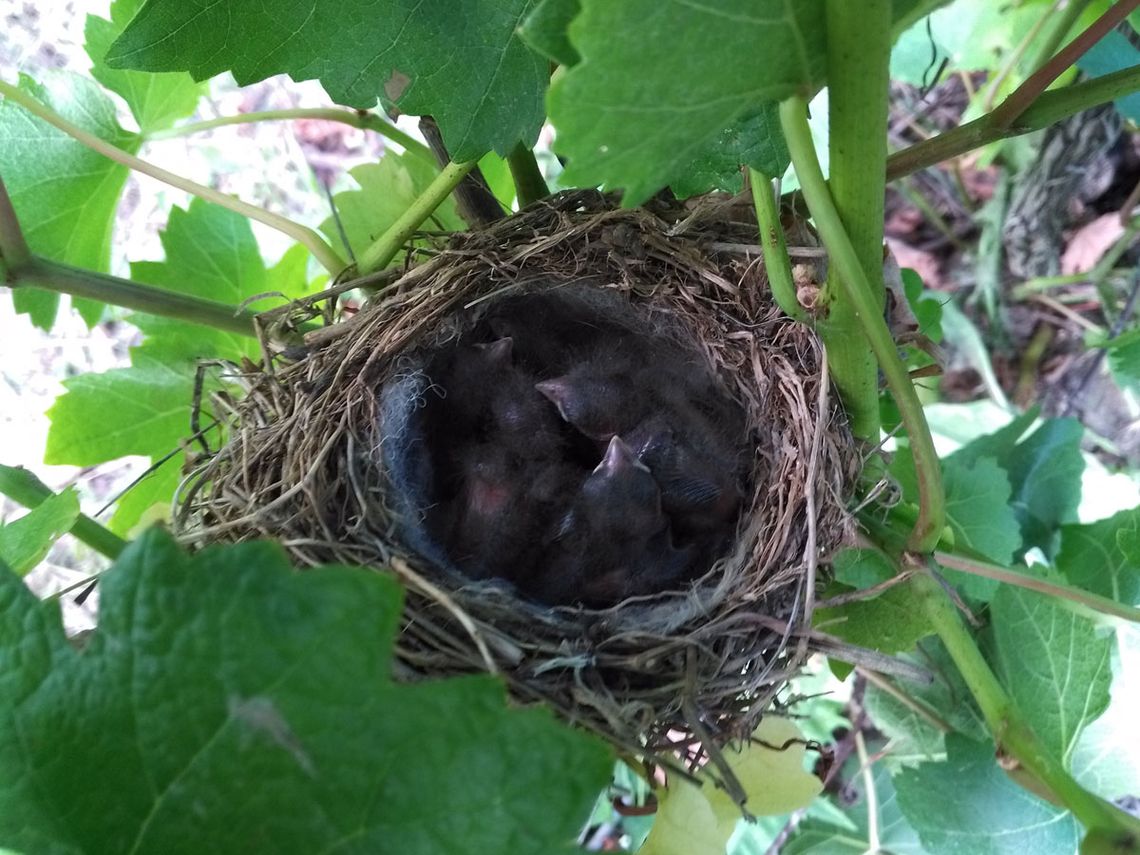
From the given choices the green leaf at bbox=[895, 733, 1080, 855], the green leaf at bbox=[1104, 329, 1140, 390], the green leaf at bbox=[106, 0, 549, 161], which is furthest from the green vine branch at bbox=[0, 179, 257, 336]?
the green leaf at bbox=[1104, 329, 1140, 390]

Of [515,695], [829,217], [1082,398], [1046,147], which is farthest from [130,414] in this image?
[1082,398]

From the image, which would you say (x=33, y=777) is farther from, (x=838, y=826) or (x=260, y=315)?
(x=838, y=826)

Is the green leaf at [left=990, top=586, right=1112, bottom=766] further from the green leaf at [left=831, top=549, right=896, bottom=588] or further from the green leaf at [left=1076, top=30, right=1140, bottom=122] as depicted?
the green leaf at [left=1076, top=30, right=1140, bottom=122]

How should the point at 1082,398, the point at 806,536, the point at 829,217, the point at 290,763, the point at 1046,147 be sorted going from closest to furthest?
the point at 290,763 → the point at 829,217 → the point at 806,536 → the point at 1046,147 → the point at 1082,398

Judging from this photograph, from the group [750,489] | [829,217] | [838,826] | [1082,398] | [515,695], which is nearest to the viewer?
[829,217]

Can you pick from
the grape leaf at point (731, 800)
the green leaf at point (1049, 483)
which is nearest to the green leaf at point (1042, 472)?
the green leaf at point (1049, 483)

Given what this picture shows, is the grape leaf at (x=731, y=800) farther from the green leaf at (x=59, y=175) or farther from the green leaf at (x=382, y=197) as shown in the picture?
the green leaf at (x=59, y=175)

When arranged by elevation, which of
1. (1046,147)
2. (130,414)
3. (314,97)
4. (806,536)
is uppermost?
(314,97)
